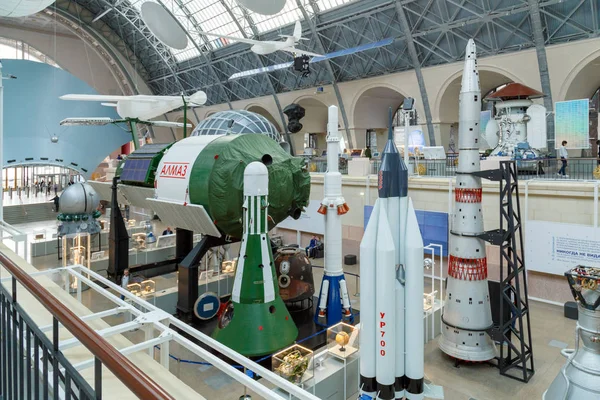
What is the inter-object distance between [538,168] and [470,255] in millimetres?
7995

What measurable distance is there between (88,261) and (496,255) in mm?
16235

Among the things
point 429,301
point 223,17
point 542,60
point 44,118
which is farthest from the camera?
point 44,118

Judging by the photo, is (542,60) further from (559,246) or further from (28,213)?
(28,213)

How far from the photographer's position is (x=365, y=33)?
2781cm

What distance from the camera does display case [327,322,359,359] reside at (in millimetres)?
9023

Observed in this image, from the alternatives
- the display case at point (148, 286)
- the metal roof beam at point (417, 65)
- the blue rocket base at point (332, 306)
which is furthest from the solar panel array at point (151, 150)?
the metal roof beam at point (417, 65)

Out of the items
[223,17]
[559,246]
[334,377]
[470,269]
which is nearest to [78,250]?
[334,377]

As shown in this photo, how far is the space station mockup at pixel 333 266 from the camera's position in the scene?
11789 millimetres

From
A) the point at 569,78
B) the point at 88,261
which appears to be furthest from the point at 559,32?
the point at 88,261

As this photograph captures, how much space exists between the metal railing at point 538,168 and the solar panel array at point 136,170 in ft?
27.1

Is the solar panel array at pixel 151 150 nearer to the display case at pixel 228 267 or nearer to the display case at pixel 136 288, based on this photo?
the display case at pixel 136 288

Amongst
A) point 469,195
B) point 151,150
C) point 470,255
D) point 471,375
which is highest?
point 151,150

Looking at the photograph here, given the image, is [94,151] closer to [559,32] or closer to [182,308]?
[182,308]

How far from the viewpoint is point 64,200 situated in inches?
792
